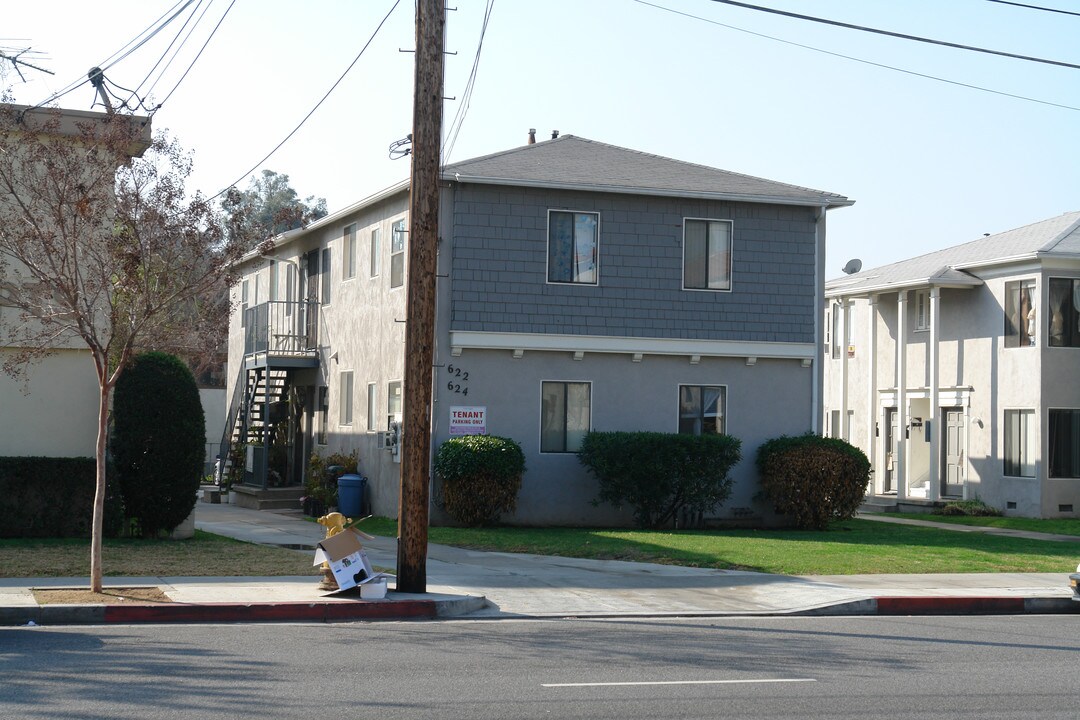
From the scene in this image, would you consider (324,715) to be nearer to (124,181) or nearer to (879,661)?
(879,661)

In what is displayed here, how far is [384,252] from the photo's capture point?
2581 centimetres

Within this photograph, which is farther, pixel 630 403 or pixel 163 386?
pixel 630 403

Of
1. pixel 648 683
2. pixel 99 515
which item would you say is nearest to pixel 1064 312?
pixel 648 683

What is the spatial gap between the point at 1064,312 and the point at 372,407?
16254 millimetres

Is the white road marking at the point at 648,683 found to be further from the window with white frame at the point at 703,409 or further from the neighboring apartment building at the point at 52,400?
the window with white frame at the point at 703,409

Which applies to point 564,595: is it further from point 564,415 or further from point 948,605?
point 564,415

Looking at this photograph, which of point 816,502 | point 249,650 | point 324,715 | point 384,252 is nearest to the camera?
point 324,715

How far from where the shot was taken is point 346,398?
91.3ft

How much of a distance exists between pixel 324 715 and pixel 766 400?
18.3 metres

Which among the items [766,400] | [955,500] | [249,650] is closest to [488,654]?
[249,650]

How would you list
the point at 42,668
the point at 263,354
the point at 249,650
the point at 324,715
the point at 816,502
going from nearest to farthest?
the point at 324,715 → the point at 42,668 → the point at 249,650 → the point at 816,502 → the point at 263,354

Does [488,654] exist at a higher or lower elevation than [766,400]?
lower

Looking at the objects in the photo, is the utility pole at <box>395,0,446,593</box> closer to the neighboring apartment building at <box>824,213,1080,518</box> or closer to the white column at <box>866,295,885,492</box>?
the neighboring apartment building at <box>824,213,1080,518</box>

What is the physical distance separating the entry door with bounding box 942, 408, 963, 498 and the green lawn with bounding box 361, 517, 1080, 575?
7.96 m
